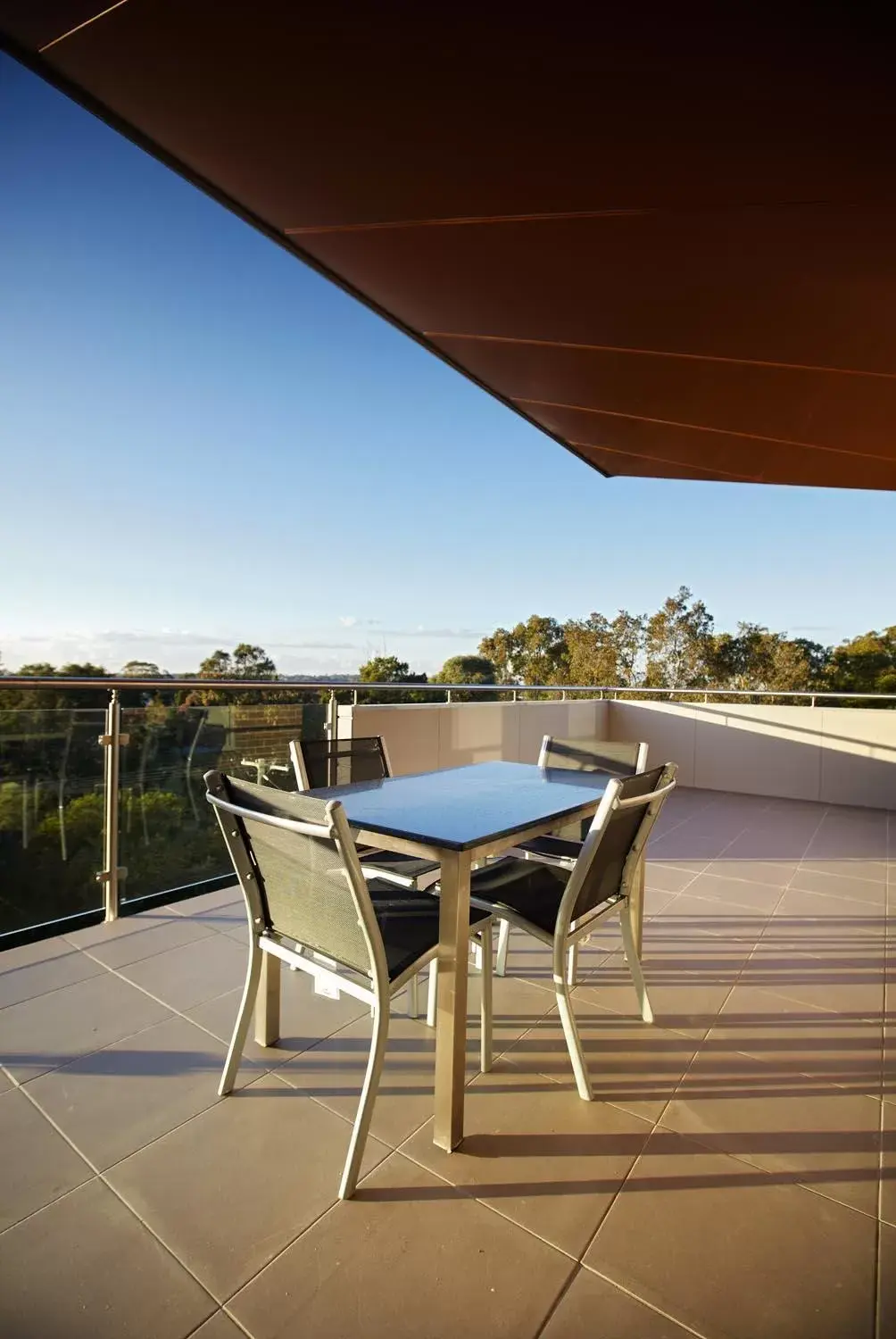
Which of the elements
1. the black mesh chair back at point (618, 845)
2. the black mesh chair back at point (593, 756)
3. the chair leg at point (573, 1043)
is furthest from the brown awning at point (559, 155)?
the chair leg at point (573, 1043)

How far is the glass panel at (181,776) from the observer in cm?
324

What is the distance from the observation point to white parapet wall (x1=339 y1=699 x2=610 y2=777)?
179 inches

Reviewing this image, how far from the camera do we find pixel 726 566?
66.5ft

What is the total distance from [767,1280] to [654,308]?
2729 millimetres

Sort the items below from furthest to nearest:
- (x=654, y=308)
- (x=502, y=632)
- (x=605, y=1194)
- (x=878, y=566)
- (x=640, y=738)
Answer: (x=502, y=632), (x=878, y=566), (x=640, y=738), (x=654, y=308), (x=605, y=1194)

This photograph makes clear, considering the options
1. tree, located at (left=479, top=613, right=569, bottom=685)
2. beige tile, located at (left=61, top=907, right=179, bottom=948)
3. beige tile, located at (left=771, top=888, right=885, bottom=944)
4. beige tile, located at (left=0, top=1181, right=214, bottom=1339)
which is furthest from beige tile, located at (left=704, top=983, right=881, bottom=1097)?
tree, located at (left=479, top=613, right=569, bottom=685)

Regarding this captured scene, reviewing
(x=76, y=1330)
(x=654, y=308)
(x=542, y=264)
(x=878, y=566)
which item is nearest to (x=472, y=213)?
(x=542, y=264)

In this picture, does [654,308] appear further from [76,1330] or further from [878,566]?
[878,566]

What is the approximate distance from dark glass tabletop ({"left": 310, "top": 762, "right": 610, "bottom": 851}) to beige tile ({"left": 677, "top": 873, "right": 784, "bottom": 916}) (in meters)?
1.38

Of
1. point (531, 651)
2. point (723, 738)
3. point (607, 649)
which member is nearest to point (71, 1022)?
point (723, 738)

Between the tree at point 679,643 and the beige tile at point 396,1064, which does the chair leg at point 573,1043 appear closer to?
the beige tile at point 396,1064

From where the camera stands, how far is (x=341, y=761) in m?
2.89

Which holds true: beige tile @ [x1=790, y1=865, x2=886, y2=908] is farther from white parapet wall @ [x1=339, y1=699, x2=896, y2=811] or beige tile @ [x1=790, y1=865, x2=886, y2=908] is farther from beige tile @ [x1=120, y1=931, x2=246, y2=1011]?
beige tile @ [x1=120, y1=931, x2=246, y2=1011]

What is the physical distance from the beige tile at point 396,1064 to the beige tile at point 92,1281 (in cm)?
54
